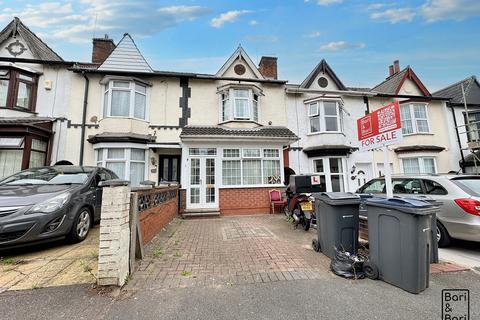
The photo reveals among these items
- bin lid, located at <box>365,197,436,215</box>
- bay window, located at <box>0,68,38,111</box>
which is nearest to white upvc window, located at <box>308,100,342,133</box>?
bin lid, located at <box>365,197,436,215</box>

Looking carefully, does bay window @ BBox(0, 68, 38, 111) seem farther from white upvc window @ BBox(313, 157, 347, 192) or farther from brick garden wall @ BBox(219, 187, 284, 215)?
white upvc window @ BBox(313, 157, 347, 192)

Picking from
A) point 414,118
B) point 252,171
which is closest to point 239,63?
point 252,171

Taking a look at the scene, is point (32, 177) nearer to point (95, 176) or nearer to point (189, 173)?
point (95, 176)

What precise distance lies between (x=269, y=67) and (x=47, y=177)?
11598 millimetres

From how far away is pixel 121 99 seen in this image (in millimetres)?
9992

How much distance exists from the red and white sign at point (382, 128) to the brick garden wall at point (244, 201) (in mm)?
5157

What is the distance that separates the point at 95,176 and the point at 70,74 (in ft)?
24.5

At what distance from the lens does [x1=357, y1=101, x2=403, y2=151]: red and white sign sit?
427cm

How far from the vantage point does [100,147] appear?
9.35 metres

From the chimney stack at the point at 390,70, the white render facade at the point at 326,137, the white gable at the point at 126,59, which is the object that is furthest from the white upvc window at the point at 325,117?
the white gable at the point at 126,59

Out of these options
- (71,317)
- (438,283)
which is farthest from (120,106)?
(438,283)

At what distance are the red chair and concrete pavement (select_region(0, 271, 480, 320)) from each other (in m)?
6.21

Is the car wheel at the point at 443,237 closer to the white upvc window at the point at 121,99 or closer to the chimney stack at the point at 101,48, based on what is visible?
the white upvc window at the point at 121,99

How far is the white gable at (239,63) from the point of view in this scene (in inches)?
452
